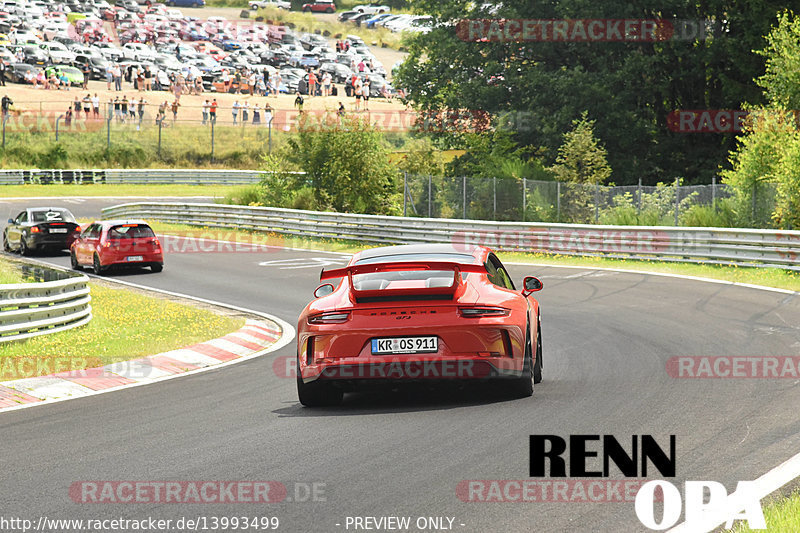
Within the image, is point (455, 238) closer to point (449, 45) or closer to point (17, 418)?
point (449, 45)

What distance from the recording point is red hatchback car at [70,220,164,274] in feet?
88.7

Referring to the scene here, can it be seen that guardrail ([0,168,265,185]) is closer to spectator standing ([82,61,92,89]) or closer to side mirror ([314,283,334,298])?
spectator standing ([82,61,92,89])

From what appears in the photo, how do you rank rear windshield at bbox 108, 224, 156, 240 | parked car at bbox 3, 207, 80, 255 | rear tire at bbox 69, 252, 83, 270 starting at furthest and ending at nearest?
1. parked car at bbox 3, 207, 80, 255
2. rear tire at bbox 69, 252, 83, 270
3. rear windshield at bbox 108, 224, 156, 240

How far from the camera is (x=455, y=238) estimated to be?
3102 cm

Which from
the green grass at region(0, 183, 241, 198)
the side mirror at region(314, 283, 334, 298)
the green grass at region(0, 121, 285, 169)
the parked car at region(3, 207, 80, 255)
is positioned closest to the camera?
the side mirror at region(314, 283, 334, 298)

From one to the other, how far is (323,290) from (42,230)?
22926 millimetres

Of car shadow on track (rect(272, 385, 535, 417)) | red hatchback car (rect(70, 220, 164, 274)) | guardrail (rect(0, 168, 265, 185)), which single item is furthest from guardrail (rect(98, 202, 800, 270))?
guardrail (rect(0, 168, 265, 185))

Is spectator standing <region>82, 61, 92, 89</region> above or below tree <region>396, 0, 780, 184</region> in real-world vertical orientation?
above

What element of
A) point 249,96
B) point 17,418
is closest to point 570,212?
point 17,418

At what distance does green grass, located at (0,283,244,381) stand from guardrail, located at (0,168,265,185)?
40764 mm

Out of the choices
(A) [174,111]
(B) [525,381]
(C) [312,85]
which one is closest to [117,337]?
(B) [525,381]

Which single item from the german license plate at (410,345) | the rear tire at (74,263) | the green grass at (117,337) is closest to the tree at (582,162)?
the rear tire at (74,263)

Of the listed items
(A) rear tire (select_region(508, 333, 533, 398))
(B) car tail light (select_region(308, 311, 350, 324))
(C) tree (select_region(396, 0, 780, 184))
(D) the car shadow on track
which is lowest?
(D) the car shadow on track

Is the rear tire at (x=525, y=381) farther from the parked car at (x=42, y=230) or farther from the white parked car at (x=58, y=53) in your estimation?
the white parked car at (x=58, y=53)
